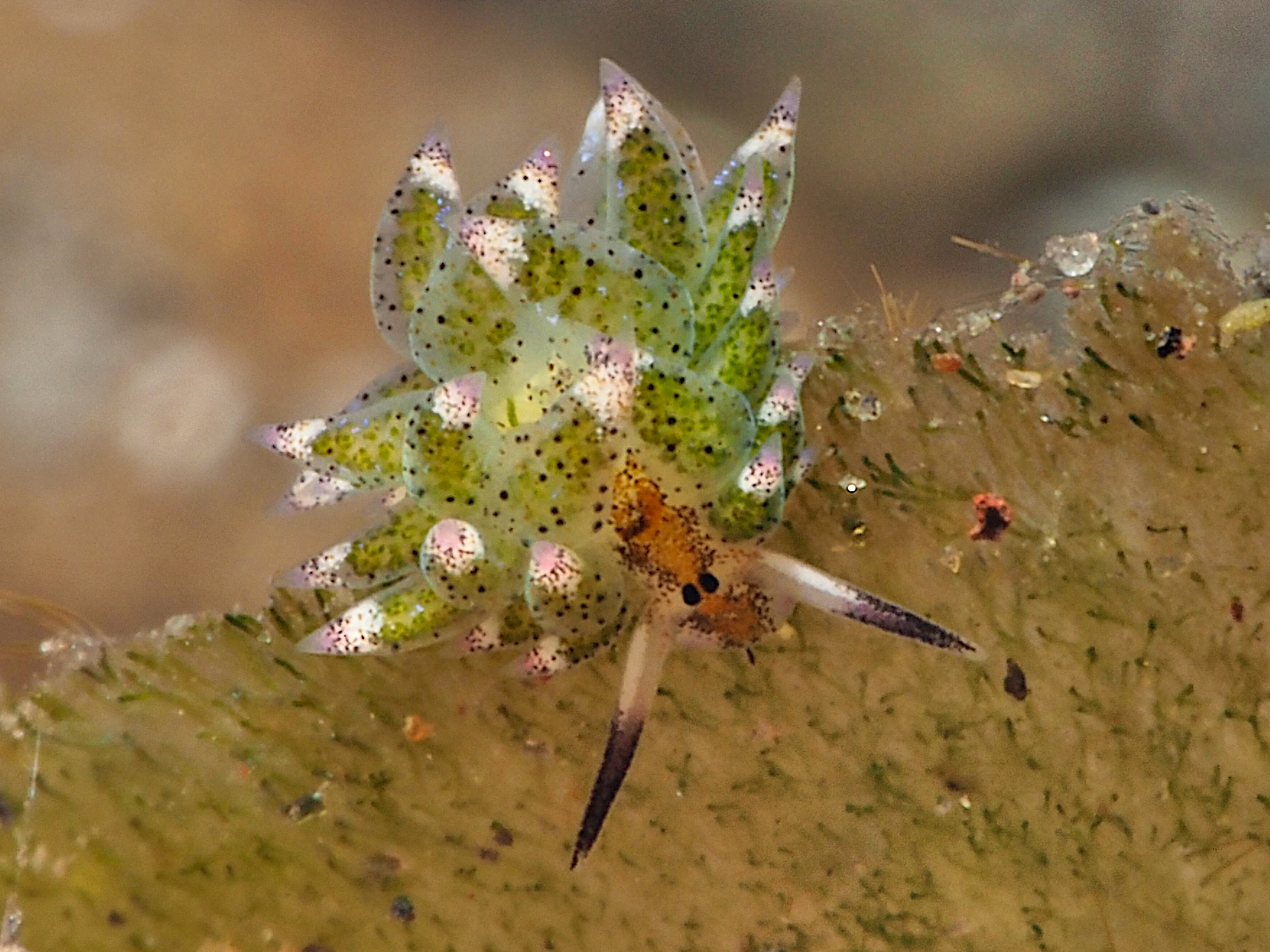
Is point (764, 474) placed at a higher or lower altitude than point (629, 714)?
higher

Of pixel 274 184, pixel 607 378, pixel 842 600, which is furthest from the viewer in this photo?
pixel 274 184

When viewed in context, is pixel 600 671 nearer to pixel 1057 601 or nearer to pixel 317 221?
pixel 1057 601

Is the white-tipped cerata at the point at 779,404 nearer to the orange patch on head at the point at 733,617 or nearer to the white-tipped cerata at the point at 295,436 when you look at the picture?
the orange patch on head at the point at 733,617

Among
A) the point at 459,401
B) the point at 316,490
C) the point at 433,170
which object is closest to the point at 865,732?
the point at 459,401

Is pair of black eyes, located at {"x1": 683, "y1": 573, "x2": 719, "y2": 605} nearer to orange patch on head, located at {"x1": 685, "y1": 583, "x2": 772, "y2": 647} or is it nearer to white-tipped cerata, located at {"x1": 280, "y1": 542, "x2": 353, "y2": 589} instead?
orange patch on head, located at {"x1": 685, "y1": 583, "x2": 772, "y2": 647}

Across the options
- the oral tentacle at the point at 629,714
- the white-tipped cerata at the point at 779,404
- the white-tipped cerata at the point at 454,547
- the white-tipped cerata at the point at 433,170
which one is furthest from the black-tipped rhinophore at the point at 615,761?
the white-tipped cerata at the point at 433,170

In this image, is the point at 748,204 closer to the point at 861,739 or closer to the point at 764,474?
the point at 764,474
